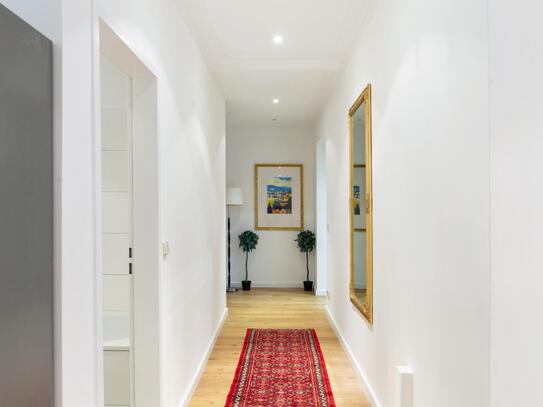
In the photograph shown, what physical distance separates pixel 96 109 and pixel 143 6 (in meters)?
0.79

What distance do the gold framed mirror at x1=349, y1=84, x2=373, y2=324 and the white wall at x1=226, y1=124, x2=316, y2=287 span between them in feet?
11.3

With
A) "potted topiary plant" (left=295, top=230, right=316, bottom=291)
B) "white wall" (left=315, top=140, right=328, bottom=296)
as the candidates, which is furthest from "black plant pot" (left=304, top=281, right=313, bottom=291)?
"white wall" (left=315, top=140, right=328, bottom=296)

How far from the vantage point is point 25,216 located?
40.6 inches

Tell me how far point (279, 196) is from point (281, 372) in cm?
386

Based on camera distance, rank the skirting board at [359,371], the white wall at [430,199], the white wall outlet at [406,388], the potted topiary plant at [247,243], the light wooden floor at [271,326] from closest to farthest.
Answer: the white wall at [430,199] → the white wall outlet at [406,388] → the skirting board at [359,371] → the light wooden floor at [271,326] → the potted topiary plant at [247,243]

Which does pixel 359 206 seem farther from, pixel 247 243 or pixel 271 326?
pixel 247 243

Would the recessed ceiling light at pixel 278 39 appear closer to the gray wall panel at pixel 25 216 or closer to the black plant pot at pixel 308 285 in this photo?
the gray wall panel at pixel 25 216

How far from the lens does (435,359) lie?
5.61ft

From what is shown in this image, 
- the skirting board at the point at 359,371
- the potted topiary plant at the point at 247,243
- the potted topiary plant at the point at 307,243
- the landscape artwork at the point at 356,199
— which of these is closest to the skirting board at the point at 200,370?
the skirting board at the point at 359,371

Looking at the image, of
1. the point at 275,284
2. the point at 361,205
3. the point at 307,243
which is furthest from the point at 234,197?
the point at 361,205

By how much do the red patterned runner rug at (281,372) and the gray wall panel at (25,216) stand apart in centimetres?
206

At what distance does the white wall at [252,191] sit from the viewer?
22.7ft

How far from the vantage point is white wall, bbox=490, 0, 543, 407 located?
1.03 meters

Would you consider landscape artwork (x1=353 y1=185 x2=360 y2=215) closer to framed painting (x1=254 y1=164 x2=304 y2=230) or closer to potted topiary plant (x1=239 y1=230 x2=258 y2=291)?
potted topiary plant (x1=239 y1=230 x2=258 y2=291)
